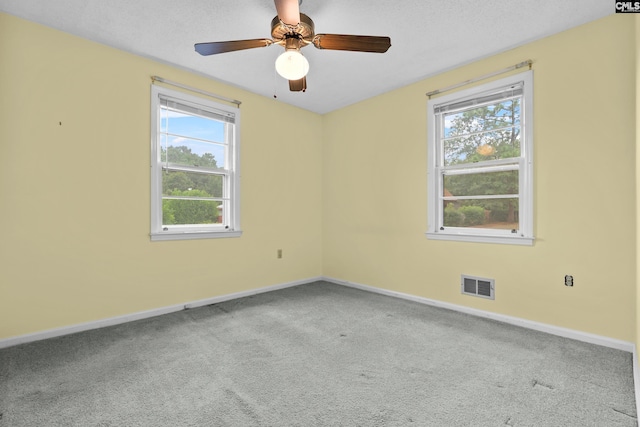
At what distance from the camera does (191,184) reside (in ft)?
11.8

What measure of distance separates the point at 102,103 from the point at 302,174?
101 inches

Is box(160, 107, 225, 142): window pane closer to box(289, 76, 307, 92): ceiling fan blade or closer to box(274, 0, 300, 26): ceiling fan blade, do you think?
box(289, 76, 307, 92): ceiling fan blade

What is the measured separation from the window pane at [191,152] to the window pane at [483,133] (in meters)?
2.72

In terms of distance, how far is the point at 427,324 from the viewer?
2949mm

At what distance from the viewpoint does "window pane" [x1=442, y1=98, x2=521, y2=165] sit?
9.93ft

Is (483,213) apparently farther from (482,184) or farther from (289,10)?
(289,10)

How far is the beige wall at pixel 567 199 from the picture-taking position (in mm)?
2408

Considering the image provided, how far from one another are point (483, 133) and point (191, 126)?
128 inches

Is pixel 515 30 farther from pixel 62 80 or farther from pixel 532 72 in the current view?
pixel 62 80

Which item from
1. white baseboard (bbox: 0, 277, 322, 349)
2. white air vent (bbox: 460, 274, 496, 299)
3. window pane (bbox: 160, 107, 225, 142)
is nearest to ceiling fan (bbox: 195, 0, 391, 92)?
window pane (bbox: 160, 107, 225, 142)

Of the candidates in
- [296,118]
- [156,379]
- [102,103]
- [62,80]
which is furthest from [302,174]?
[156,379]

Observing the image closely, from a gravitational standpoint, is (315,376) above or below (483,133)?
below

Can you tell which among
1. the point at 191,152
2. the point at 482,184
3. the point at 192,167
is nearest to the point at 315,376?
the point at 482,184

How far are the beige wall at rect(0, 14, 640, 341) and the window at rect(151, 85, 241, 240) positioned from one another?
0.14 m
